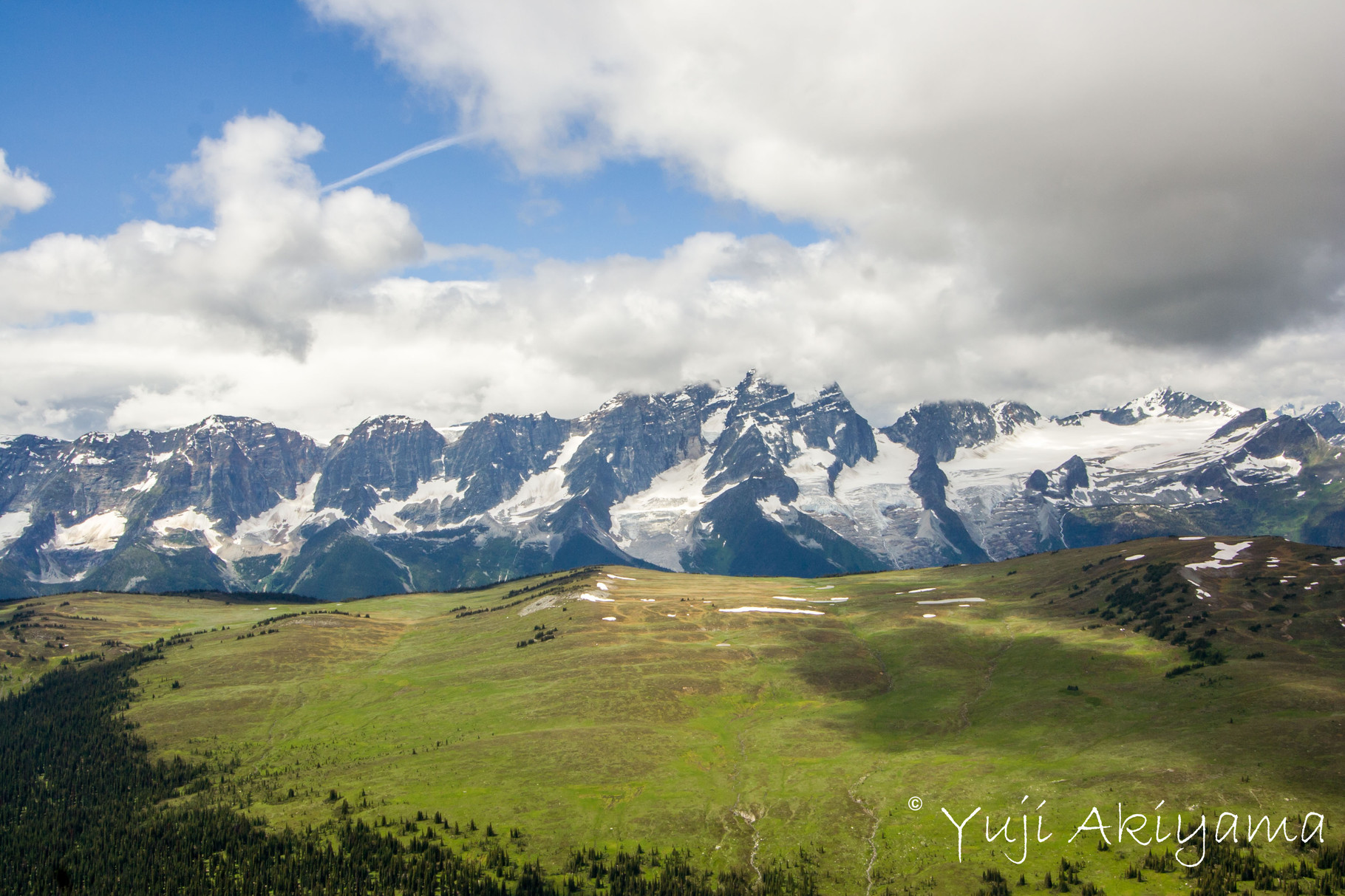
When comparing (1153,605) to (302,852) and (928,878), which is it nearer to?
(928,878)

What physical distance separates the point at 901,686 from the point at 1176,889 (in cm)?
9412

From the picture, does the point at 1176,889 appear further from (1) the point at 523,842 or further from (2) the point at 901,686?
(2) the point at 901,686

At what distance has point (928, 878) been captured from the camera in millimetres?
97875

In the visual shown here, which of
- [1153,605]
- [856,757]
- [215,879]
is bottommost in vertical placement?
[215,879]

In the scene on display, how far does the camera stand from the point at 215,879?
120 meters

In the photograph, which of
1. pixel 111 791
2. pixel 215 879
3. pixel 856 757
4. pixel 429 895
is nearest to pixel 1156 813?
pixel 856 757

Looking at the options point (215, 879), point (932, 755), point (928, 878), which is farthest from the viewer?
point (932, 755)

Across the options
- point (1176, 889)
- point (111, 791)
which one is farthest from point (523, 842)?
point (111, 791)

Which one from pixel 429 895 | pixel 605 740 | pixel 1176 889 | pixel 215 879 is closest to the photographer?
pixel 1176 889

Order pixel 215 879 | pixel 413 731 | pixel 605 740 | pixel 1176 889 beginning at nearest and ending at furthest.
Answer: pixel 1176 889 → pixel 215 879 → pixel 605 740 → pixel 413 731

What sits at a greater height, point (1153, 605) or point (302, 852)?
point (1153, 605)

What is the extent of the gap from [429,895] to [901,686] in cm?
10667

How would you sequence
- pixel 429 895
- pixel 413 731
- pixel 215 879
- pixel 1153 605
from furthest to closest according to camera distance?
pixel 1153 605, pixel 413 731, pixel 215 879, pixel 429 895

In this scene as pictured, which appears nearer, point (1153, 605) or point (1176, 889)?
point (1176, 889)
